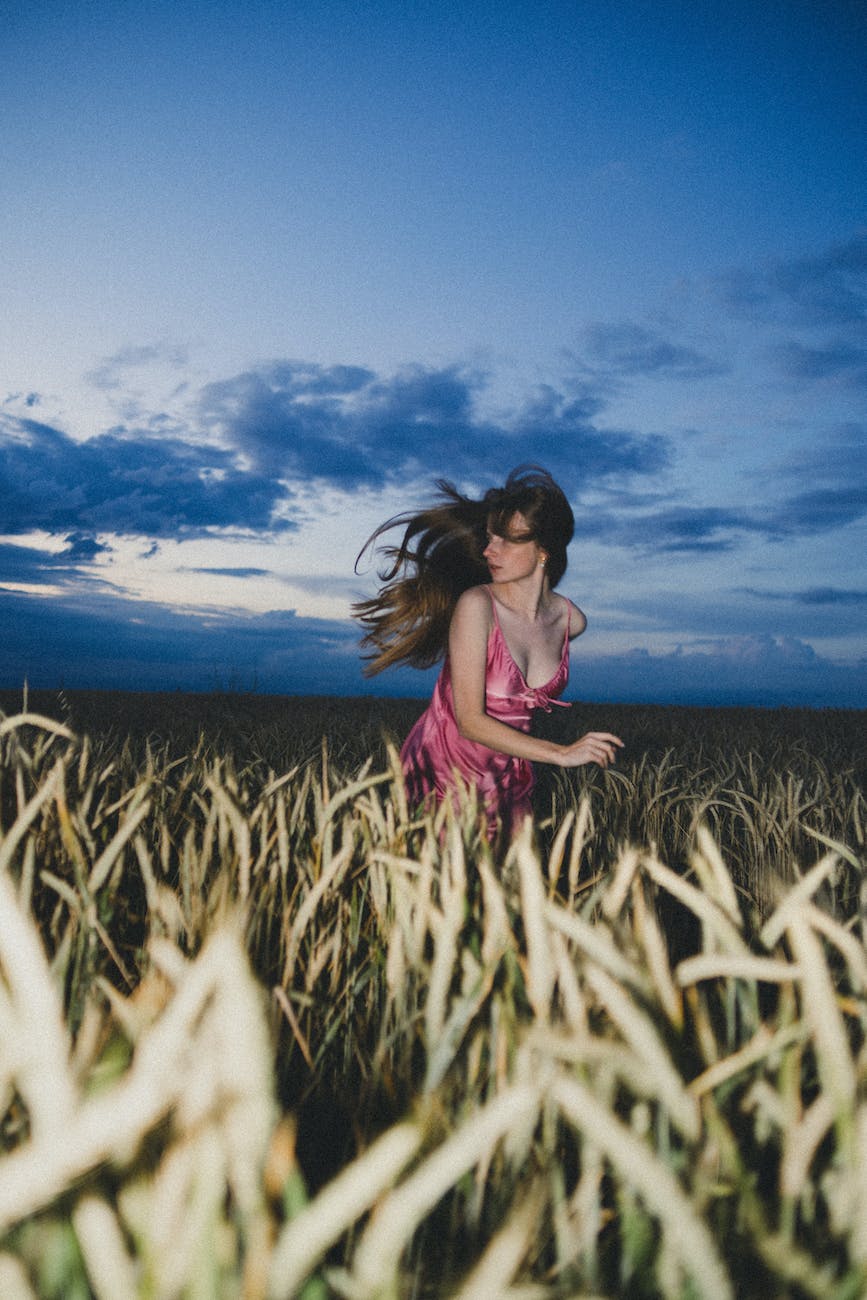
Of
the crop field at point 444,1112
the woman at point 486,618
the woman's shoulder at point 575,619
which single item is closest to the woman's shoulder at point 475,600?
the woman at point 486,618

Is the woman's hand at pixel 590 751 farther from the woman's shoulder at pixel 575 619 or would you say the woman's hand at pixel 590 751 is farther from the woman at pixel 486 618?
the woman's shoulder at pixel 575 619

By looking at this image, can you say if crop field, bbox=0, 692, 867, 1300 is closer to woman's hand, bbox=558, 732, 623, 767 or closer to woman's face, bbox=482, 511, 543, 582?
woman's hand, bbox=558, 732, 623, 767

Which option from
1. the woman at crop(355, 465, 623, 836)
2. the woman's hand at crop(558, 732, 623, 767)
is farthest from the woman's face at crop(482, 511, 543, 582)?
the woman's hand at crop(558, 732, 623, 767)

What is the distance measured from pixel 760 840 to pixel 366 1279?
1784 millimetres

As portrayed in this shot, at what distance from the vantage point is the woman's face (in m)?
2.79

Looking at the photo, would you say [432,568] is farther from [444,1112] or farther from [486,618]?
[444,1112]

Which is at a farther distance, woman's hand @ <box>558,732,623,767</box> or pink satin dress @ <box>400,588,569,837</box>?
pink satin dress @ <box>400,588,569,837</box>

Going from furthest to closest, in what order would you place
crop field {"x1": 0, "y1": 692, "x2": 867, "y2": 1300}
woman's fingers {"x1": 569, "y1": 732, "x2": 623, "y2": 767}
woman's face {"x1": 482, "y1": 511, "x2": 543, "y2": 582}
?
woman's face {"x1": 482, "y1": 511, "x2": 543, "y2": 582} < woman's fingers {"x1": 569, "y1": 732, "x2": 623, "y2": 767} < crop field {"x1": 0, "y1": 692, "x2": 867, "y2": 1300}

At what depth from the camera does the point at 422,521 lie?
2.99 m

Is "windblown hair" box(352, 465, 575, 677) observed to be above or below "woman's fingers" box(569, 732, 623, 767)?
above

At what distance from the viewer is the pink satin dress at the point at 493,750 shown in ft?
9.29

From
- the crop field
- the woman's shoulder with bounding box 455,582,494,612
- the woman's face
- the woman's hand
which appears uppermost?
the woman's face

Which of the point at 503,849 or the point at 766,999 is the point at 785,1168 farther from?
the point at 503,849

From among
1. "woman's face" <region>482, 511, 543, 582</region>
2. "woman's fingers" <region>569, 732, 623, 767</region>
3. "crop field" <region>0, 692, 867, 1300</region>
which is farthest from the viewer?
"woman's face" <region>482, 511, 543, 582</region>
